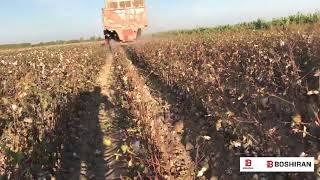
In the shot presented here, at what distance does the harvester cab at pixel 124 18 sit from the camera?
87.5 feet

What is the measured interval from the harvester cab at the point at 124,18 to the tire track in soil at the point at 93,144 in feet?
47.2

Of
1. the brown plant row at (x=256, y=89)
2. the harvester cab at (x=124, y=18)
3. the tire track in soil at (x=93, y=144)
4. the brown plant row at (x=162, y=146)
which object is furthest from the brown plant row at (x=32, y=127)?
the harvester cab at (x=124, y=18)

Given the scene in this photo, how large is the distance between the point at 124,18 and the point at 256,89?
1851 cm

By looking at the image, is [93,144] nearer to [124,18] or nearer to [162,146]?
[162,146]

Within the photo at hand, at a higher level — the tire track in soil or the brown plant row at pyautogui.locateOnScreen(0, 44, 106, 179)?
the brown plant row at pyautogui.locateOnScreen(0, 44, 106, 179)

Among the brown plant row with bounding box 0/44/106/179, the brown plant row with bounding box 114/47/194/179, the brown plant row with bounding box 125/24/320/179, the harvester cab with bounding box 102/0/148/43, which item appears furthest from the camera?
the harvester cab with bounding box 102/0/148/43

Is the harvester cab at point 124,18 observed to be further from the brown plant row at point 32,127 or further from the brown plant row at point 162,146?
the brown plant row at point 162,146

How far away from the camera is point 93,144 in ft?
27.2

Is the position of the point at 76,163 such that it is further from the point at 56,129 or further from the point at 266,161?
the point at 266,161

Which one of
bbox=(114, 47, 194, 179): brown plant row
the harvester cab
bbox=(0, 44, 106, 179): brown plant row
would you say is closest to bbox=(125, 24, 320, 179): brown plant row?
bbox=(114, 47, 194, 179): brown plant row

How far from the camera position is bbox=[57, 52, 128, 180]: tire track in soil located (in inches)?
268

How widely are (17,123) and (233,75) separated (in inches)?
234

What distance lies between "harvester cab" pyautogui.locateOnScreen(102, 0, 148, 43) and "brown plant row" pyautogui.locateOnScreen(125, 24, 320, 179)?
414 inches

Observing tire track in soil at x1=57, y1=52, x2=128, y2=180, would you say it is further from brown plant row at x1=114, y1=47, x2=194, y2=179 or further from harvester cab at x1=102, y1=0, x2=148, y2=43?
harvester cab at x1=102, y1=0, x2=148, y2=43
